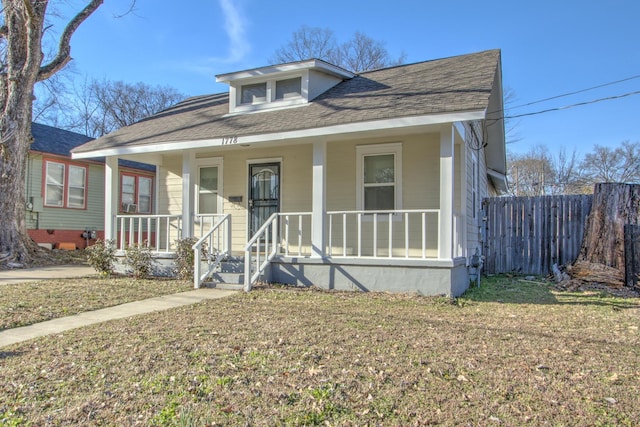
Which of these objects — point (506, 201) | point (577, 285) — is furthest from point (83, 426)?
point (506, 201)

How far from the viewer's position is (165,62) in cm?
2742

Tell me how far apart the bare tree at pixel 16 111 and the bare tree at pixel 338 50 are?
19431 mm

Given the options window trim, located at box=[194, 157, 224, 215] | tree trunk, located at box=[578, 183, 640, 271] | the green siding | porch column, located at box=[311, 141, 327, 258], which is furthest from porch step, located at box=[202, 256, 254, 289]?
the green siding

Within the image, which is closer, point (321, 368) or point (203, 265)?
point (321, 368)

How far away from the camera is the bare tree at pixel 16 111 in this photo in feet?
37.7

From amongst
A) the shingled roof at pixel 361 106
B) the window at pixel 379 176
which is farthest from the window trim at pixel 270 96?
the window at pixel 379 176

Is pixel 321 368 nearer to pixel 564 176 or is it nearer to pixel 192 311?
pixel 192 311

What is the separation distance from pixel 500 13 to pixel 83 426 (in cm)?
1697

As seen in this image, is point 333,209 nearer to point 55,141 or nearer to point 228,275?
point 228,275

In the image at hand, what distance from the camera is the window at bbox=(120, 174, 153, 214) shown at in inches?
696

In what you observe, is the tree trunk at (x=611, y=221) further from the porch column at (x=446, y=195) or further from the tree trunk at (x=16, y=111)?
the tree trunk at (x=16, y=111)

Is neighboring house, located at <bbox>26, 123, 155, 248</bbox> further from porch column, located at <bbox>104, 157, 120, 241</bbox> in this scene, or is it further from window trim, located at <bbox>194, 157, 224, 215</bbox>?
window trim, located at <bbox>194, 157, 224, 215</bbox>

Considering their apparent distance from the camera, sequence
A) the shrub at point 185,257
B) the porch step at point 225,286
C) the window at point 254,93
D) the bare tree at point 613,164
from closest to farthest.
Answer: the porch step at point 225,286
the shrub at point 185,257
the window at point 254,93
the bare tree at point 613,164

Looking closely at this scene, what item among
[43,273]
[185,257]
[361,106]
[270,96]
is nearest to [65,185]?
[43,273]
